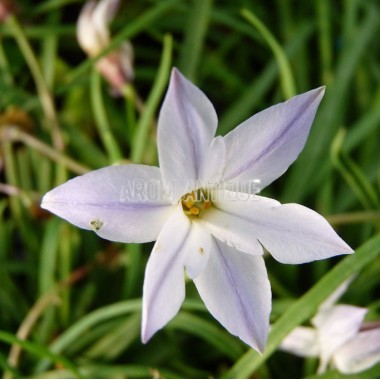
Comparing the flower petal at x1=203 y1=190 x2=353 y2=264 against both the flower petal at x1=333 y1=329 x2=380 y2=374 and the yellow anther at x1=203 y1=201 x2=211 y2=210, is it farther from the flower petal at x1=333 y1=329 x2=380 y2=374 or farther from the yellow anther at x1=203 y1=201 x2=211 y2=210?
the flower petal at x1=333 y1=329 x2=380 y2=374

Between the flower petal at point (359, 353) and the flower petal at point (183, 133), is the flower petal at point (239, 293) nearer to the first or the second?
the flower petal at point (183, 133)

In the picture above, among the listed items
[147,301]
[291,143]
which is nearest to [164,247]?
[147,301]

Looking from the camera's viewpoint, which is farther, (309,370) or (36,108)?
(36,108)

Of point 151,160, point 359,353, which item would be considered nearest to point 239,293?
point 359,353

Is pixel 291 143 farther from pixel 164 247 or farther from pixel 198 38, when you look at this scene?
pixel 198 38

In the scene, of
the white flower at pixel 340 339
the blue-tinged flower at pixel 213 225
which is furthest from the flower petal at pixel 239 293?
the white flower at pixel 340 339

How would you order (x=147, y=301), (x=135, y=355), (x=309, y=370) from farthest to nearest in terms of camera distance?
(x=135, y=355)
(x=309, y=370)
(x=147, y=301)

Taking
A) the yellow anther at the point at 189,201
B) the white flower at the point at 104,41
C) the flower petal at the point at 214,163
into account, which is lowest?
the yellow anther at the point at 189,201
